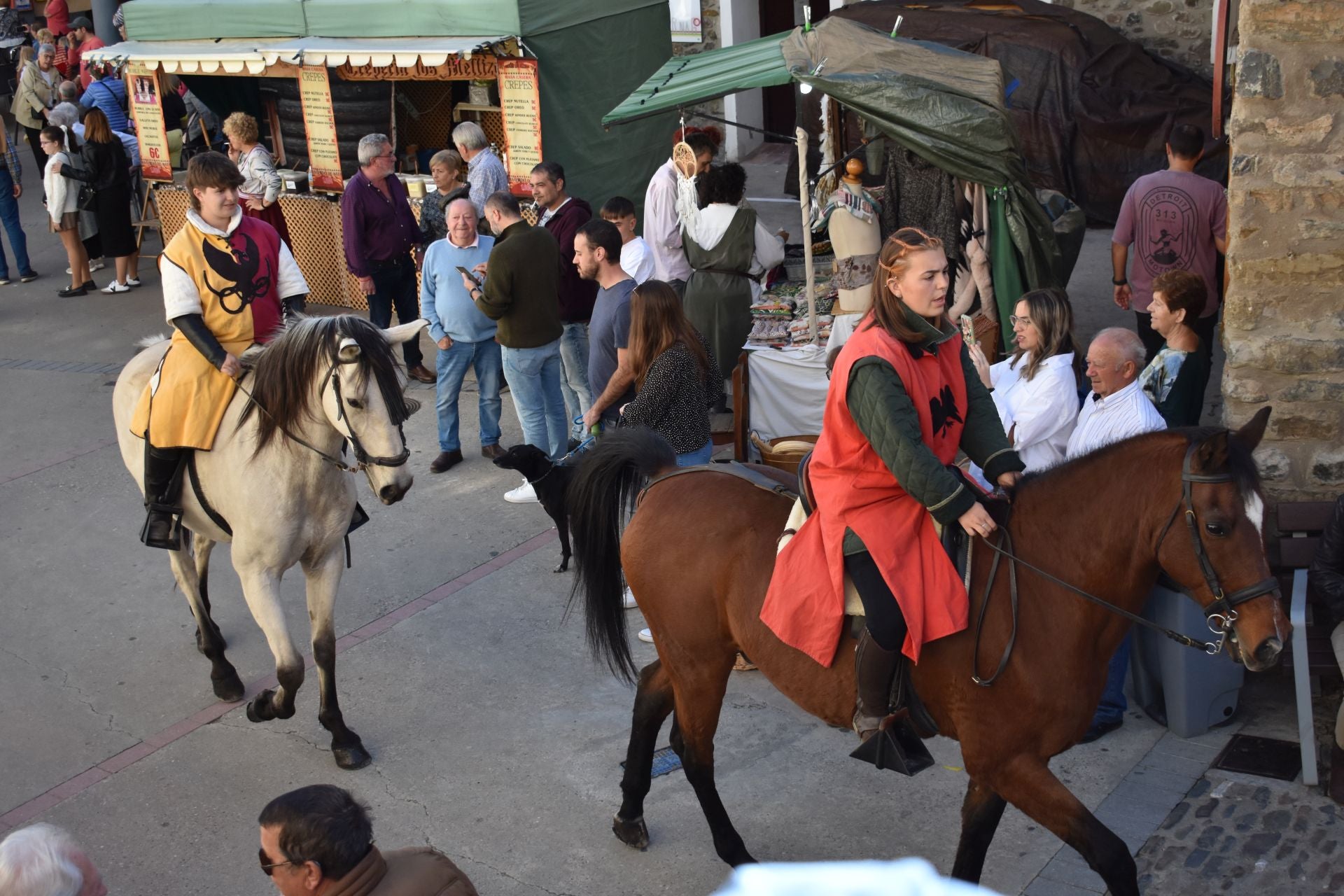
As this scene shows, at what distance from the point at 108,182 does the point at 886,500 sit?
39.4 ft

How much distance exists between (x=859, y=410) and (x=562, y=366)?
525 centimetres

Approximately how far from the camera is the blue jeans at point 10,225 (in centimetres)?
1398

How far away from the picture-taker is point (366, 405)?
5.42 meters

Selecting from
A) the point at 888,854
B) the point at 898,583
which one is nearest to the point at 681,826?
the point at 888,854

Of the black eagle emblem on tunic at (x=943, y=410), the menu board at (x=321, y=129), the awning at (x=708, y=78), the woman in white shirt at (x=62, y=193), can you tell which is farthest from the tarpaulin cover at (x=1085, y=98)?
the black eagle emblem on tunic at (x=943, y=410)

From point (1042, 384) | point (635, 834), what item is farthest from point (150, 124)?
point (635, 834)

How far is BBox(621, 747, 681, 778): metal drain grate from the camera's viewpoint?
567 centimetres

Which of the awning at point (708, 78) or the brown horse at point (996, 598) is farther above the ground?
the awning at point (708, 78)

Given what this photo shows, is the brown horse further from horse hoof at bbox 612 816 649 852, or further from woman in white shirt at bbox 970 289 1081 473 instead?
woman in white shirt at bbox 970 289 1081 473

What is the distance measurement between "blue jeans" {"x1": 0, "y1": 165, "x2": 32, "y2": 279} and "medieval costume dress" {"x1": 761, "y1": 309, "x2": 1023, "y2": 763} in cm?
1265

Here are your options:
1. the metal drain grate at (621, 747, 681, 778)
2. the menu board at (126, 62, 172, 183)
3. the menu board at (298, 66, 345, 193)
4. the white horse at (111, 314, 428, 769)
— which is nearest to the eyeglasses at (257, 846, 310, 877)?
the white horse at (111, 314, 428, 769)

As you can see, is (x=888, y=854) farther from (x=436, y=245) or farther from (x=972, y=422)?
(x=436, y=245)

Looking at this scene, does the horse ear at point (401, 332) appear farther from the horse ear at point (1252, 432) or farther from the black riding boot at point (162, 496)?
the horse ear at point (1252, 432)

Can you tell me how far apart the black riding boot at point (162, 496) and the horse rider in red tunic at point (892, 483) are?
3.16m
